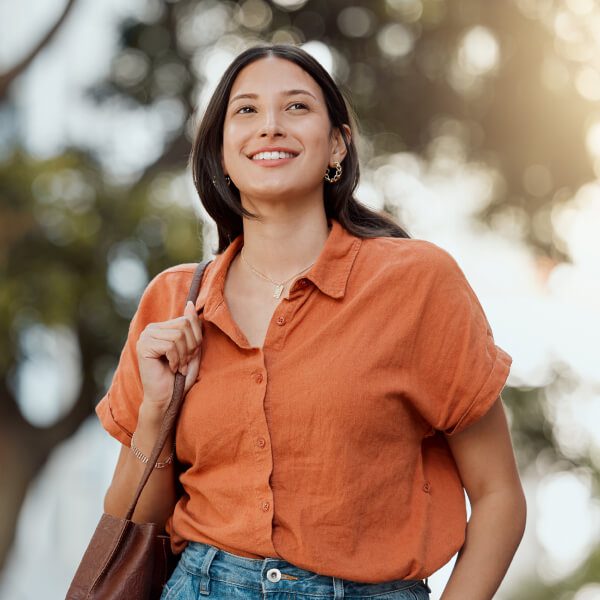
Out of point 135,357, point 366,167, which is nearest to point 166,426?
point 135,357

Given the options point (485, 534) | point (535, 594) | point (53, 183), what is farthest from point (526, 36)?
point (485, 534)

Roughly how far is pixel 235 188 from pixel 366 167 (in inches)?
176

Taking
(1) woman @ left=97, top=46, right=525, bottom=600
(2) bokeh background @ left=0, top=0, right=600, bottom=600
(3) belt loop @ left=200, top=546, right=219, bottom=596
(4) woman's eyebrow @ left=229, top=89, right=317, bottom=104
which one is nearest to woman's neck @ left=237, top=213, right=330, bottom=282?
(1) woman @ left=97, top=46, right=525, bottom=600

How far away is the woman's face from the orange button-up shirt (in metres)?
0.22

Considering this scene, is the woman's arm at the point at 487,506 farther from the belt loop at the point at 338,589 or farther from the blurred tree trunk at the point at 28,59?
the blurred tree trunk at the point at 28,59

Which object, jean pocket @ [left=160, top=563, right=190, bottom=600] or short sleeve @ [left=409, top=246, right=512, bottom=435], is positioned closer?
short sleeve @ [left=409, top=246, right=512, bottom=435]

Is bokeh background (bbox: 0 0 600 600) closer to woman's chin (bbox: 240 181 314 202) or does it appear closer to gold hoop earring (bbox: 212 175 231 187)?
gold hoop earring (bbox: 212 175 231 187)

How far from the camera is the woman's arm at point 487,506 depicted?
7.75 ft

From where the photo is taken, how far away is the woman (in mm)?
2273

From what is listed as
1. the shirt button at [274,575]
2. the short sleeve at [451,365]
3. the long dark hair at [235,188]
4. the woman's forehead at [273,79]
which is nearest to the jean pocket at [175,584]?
the shirt button at [274,575]

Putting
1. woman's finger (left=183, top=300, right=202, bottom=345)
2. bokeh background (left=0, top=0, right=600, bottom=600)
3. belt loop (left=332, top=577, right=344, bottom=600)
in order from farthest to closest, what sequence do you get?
bokeh background (left=0, top=0, right=600, bottom=600) → woman's finger (left=183, top=300, right=202, bottom=345) → belt loop (left=332, top=577, right=344, bottom=600)

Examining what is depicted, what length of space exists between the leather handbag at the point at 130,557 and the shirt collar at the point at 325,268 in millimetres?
224

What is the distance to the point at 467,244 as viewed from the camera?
718 centimetres

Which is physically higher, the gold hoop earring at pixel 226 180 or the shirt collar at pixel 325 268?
the gold hoop earring at pixel 226 180
